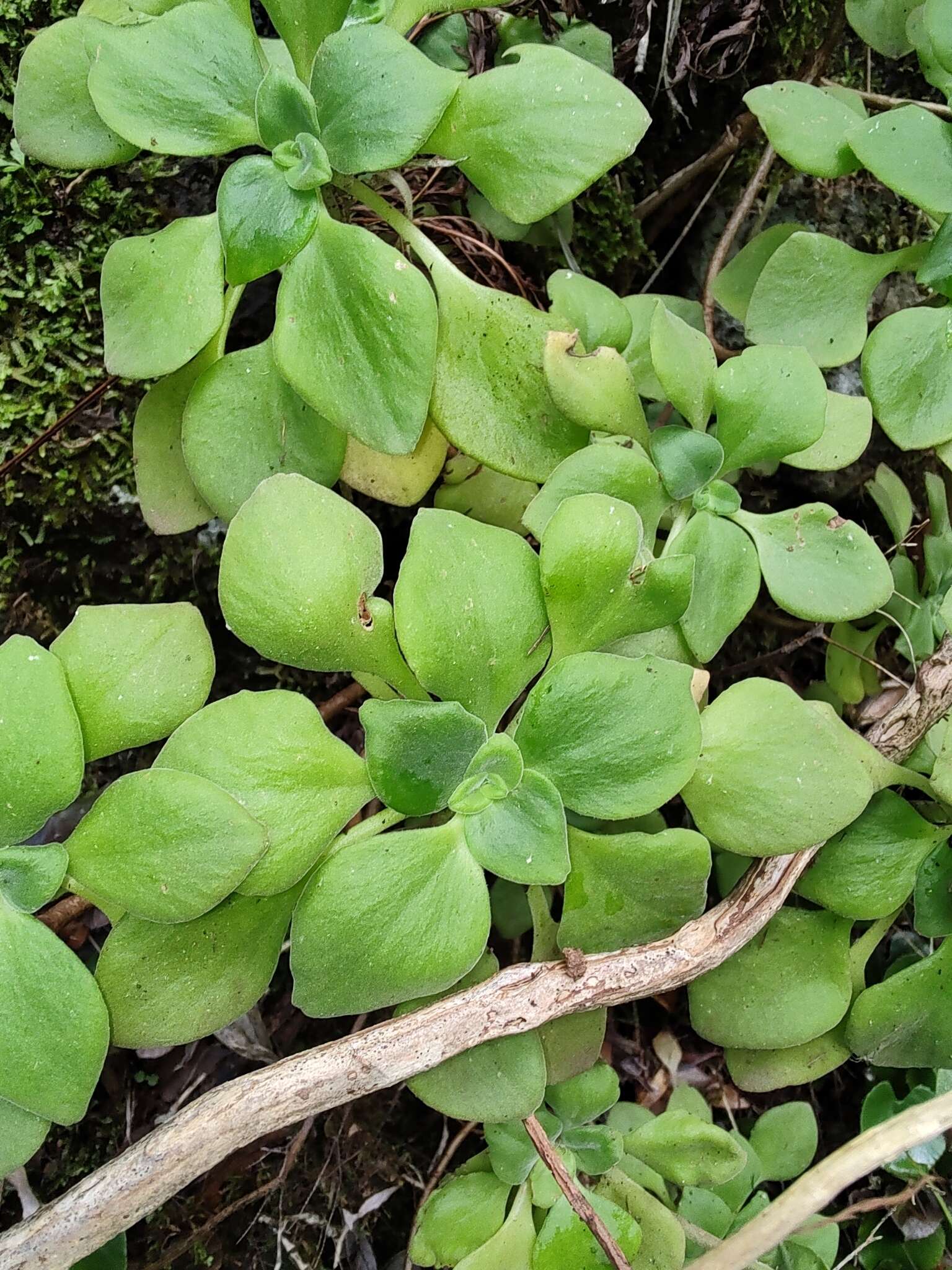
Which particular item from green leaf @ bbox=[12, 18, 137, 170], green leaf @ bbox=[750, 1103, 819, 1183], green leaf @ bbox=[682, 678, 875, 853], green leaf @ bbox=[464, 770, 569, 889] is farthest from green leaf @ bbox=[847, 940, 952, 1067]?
green leaf @ bbox=[12, 18, 137, 170]

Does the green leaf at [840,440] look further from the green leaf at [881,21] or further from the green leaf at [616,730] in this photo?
the green leaf at [881,21]

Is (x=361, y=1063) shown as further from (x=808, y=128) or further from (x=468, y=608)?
(x=808, y=128)

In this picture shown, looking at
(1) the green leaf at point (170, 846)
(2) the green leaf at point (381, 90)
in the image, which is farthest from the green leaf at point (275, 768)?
(2) the green leaf at point (381, 90)

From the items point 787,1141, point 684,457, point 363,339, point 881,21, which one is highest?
point 881,21

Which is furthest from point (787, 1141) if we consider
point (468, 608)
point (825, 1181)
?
point (468, 608)

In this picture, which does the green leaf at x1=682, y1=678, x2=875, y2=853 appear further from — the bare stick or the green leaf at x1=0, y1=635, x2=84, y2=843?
the green leaf at x1=0, y1=635, x2=84, y2=843
